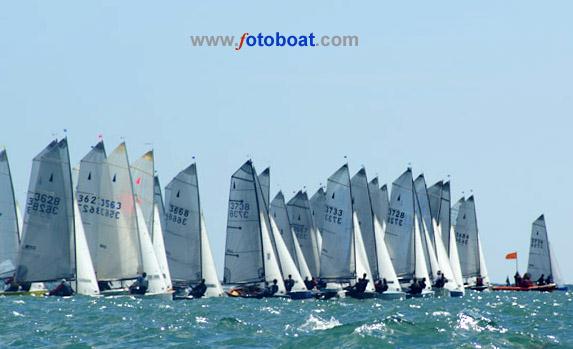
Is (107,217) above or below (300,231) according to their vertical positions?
below

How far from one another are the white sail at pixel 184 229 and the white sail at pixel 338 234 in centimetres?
909

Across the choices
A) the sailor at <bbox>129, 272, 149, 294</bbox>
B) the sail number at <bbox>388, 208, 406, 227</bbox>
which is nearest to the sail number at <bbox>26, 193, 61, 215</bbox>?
the sailor at <bbox>129, 272, 149, 294</bbox>

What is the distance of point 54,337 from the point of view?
45.7 metres

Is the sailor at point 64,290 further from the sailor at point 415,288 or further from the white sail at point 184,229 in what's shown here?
the sailor at point 415,288

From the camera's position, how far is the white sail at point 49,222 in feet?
249

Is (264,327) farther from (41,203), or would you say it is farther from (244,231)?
(244,231)

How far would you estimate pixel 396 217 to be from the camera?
9638cm

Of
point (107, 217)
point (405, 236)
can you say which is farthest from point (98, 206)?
point (405, 236)

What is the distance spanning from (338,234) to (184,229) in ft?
34.1

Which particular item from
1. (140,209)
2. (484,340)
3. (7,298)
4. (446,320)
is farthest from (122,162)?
(484,340)

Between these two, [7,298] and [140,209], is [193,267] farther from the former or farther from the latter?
[7,298]

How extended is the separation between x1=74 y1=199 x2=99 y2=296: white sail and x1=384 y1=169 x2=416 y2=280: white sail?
25.5 m

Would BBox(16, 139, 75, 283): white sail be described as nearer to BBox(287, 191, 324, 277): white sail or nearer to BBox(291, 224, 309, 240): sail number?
BBox(287, 191, 324, 277): white sail

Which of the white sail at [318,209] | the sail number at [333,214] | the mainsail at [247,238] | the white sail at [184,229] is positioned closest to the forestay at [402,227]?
the sail number at [333,214]
